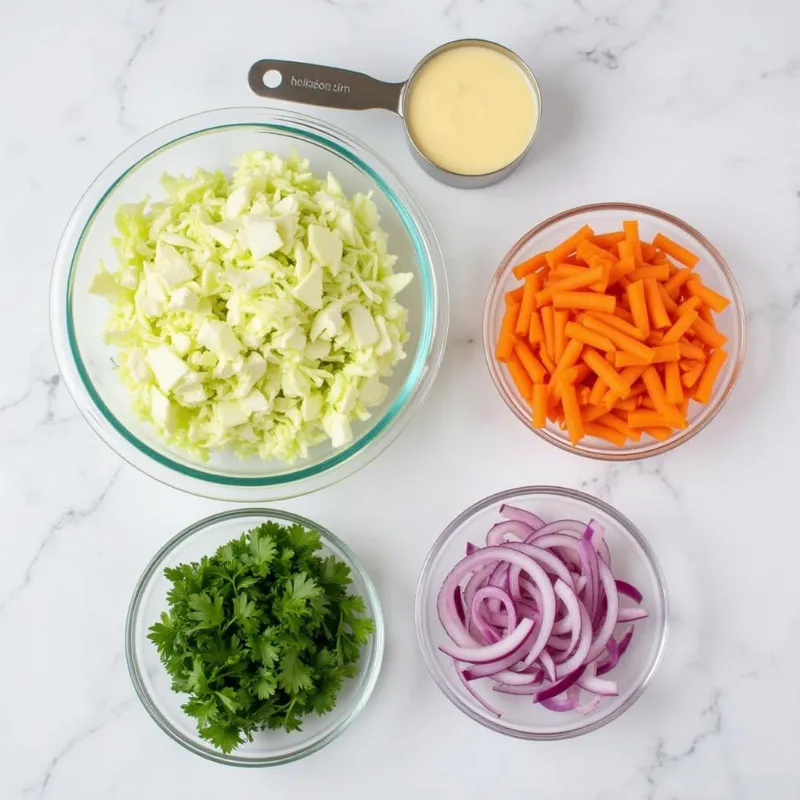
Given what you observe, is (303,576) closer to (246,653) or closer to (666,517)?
(246,653)

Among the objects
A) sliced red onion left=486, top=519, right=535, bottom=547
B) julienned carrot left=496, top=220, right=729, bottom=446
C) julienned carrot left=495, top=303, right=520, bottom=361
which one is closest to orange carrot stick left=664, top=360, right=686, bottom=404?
julienned carrot left=496, top=220, right=729, bottom=446

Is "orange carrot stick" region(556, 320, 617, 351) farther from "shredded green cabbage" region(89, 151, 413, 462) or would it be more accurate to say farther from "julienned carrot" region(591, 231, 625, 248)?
"shredded green cabbage" region(89, 151, 413, 462)

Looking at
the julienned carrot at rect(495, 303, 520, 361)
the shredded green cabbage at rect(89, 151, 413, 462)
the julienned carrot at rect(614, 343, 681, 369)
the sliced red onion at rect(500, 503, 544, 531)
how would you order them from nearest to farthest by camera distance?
1. the shredded green cabbage at rect(89, 151, 413, 462)
2. the julienned carrot at rect(614, 343, 681, 369)
3. the julienned carrot at rect(495, 303, 520, 361)
4. the sliced red onion at rect(500, 503, 544, 531)

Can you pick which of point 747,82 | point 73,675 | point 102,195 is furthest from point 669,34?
point 73,675

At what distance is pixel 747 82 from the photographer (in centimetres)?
190

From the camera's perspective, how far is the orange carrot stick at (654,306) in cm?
161

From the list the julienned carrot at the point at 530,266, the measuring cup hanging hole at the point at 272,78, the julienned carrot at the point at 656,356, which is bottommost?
the julienned carrot at the point at 656,356

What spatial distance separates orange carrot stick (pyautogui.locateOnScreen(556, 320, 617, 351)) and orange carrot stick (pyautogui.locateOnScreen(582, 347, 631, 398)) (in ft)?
0.06

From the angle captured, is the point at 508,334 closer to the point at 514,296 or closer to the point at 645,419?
the point at 514,296

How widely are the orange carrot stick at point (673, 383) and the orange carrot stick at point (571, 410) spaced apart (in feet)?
0.62

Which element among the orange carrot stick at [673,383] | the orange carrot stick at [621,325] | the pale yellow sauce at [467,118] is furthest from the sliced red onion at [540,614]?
the pale yellow sauce at [467,118]

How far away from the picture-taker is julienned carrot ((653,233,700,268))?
1.71 m

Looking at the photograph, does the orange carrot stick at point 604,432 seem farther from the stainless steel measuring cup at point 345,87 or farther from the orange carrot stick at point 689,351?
the stainless steel measuring cup at point 345,87

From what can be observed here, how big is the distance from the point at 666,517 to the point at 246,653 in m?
0.99
